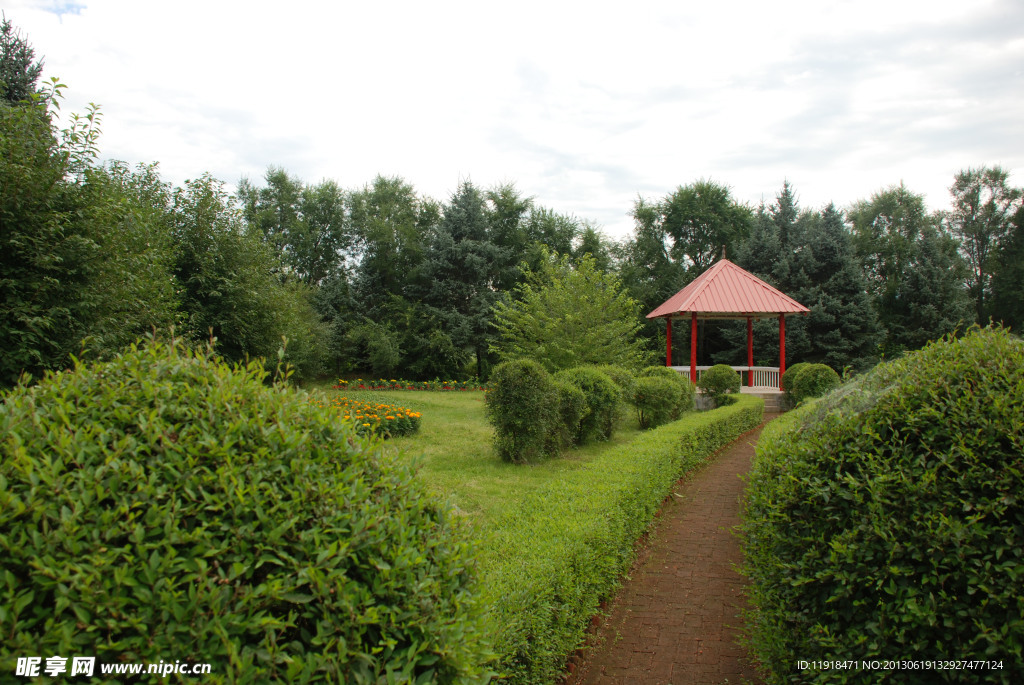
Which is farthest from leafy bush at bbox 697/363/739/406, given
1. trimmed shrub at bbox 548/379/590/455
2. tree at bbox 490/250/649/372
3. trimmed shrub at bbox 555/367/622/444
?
trimmed shrub at bbox 548/379/590/455

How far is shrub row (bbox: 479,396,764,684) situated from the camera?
9.41 feet

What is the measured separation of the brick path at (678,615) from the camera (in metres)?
3.50

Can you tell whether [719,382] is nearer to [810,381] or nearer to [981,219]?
[810,381]

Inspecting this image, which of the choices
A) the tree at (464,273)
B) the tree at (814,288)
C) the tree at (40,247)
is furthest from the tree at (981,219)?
the tree at (40,247)

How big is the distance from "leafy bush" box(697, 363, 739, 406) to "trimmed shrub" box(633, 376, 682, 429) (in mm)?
5204

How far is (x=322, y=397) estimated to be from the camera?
2150 millimetres

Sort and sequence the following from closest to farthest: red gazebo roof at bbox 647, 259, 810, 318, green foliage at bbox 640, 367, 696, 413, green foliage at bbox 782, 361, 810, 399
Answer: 1. green foliage at bbox 640, 367, 696, 413
2. green foliage at bbox 782, 361, 810, 399
3. red gazebo roof at bbox 647, 259, 810, 318

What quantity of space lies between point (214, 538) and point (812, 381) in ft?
55.7

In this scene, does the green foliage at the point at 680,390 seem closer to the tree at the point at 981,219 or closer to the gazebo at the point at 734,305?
the gazebo at the point at 734,305

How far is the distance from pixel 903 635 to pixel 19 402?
10.1 ft

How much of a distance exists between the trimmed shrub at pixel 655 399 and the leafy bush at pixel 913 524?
841 cm

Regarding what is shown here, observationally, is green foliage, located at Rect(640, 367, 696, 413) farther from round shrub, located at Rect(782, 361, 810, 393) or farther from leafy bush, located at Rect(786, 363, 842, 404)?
round shrub, located at Rect(782, 361, 810, 393)

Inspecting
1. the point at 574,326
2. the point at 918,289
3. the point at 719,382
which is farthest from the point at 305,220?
the point at 918,289

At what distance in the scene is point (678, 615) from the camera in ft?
14.0
